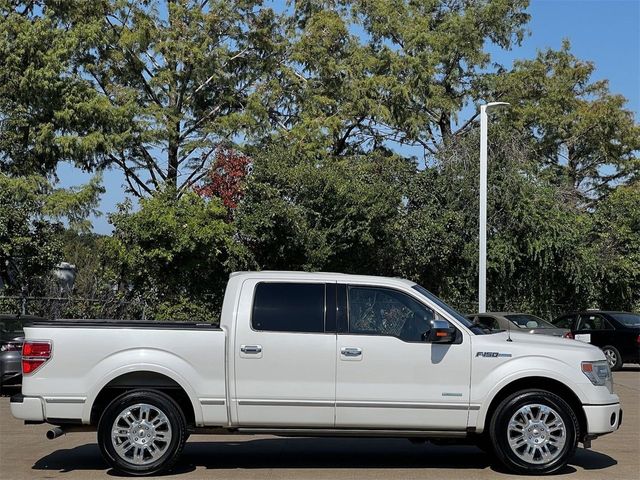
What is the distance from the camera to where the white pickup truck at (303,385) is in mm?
8117

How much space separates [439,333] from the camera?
8195 millimetres

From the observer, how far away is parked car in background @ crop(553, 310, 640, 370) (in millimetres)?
20516

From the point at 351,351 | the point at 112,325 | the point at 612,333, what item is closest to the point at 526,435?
the point at 351,351

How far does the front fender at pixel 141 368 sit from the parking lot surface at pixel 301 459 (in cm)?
76

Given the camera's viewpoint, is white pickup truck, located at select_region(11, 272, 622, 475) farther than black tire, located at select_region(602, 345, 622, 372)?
No

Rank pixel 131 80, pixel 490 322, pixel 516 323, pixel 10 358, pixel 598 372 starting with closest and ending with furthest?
pixel 598 372, pixel 10 358, pixel 516 323, pixel 490 322, pixel 131 80

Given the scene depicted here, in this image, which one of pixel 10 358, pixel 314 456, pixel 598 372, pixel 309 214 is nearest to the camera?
pixel 598 372

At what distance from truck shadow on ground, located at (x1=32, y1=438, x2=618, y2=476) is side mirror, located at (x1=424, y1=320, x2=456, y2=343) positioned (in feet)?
4.92

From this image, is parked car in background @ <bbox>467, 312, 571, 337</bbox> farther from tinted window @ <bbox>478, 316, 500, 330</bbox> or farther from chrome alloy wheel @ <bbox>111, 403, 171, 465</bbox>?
chrome alloy wheel @ <bbox>111, 403, 171, 465</bbox>

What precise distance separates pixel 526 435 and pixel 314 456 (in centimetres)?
242

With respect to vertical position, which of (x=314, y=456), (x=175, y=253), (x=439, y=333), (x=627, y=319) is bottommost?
(x=314, y=456)

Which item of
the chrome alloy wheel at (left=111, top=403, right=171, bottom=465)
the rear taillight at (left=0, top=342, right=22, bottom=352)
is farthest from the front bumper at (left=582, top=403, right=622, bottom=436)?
the rear taillight at (left=0, top=342, right=22, bottom=352)

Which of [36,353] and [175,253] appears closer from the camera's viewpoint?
[36,353]

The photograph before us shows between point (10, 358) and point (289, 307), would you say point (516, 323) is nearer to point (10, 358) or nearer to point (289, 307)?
point (10, 358)
